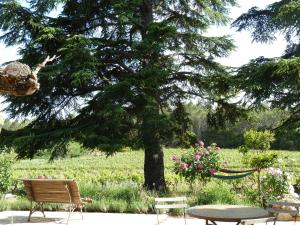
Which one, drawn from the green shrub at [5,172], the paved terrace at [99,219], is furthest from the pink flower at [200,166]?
the green shrub at [5,172]

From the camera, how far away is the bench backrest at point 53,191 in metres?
8.34

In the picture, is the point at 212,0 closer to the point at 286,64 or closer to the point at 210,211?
the point at 286,64

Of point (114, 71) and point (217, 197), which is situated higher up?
point (114, 71)

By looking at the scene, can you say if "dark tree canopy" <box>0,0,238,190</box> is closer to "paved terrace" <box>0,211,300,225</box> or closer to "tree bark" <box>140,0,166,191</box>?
"tree bark" <box>140,0,166,191</box>

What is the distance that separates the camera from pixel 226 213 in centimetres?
568

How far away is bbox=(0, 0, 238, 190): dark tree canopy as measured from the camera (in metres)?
11.7

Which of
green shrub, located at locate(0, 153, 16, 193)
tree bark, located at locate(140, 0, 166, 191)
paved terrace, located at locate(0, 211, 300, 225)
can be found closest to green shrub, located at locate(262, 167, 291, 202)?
paved terrace, located at locate(0, 211, 300, 225)

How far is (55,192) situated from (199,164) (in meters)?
4.13

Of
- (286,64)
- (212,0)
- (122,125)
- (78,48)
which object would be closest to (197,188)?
(122,125)

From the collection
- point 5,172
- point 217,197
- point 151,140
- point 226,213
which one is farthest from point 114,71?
point 226,213

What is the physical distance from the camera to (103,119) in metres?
12.1

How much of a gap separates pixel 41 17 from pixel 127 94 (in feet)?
12.9

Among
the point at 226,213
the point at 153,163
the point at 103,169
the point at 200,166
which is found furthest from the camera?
the point at 103,169

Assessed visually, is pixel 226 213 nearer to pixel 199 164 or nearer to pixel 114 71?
pixel 199 164
